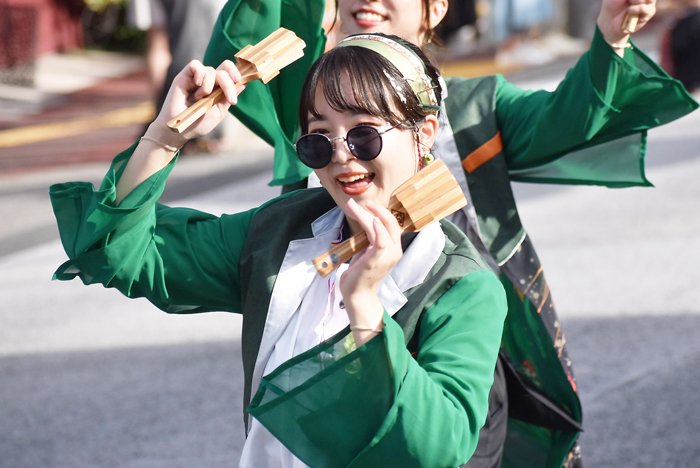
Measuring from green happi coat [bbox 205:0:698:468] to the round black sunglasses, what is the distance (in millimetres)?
569

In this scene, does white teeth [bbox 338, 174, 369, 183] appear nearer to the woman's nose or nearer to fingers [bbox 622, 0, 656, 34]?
the woman's nose

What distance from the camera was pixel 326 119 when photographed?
5.23 feet

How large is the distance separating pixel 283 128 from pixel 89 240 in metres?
0.86

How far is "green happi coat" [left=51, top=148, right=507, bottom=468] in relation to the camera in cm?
132

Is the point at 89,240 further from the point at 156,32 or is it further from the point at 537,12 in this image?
the point at 537,12

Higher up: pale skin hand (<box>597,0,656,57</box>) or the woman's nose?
the woman's nose

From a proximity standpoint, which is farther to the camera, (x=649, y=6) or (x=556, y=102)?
(x=556, y=102)

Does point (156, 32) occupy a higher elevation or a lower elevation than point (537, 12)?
higher

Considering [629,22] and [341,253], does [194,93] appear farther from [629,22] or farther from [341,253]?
[629,22]

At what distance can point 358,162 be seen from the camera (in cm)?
157

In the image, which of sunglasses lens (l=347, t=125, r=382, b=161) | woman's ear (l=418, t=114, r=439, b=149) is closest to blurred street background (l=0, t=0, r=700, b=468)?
woman's ear (l=418, t=114, r=439, b=149)

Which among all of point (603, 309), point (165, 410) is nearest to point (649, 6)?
point (165, 410)

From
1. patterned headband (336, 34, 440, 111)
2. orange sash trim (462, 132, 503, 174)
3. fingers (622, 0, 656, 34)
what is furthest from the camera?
orange sash trim (462, 132, 503, 174)

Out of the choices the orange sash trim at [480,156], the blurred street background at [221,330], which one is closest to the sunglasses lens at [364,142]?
the orange sash trim at [480,156]
